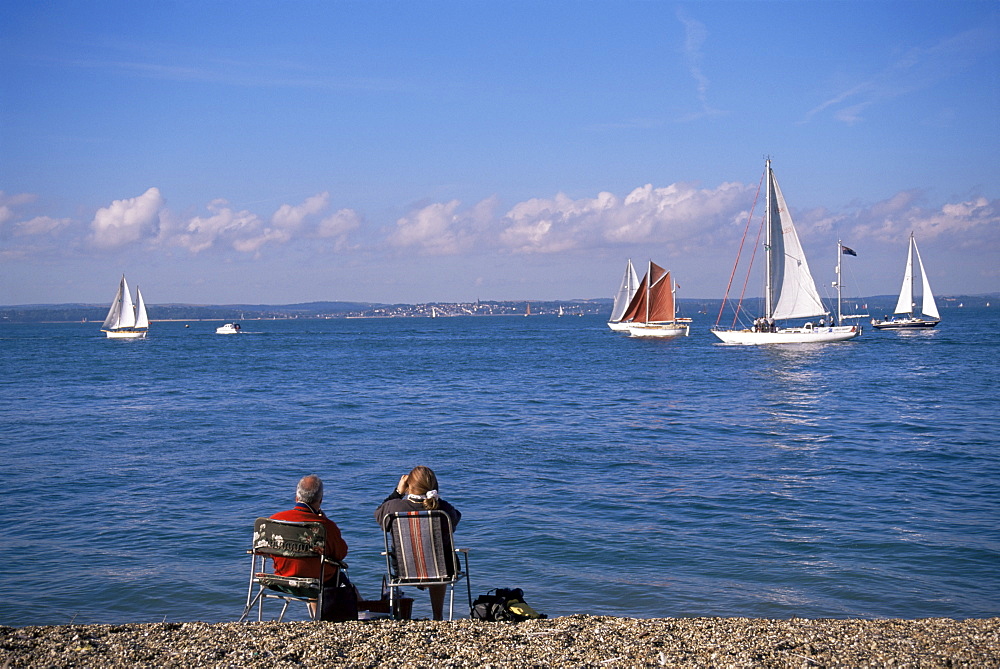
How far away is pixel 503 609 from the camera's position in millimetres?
5898

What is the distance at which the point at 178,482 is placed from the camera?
506 inches

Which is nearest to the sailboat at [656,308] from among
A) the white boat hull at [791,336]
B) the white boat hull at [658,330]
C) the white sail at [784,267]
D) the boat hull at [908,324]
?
the white boat hull at [658,330]

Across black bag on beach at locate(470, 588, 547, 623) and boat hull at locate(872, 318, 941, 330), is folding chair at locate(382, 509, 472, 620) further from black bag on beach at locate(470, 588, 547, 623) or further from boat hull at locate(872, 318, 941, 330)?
boat hull at locate(872, 318, 941, 330)

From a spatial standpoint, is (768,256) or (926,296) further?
(926,296)

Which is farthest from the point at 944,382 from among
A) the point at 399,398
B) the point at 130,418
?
the point at 130,418

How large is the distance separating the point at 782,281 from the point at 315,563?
5098 centimetres

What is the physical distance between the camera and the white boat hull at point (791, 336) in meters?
54.5

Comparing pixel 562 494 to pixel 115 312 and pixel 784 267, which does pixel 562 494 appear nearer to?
pixel 784 267

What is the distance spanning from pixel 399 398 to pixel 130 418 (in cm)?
→ 827

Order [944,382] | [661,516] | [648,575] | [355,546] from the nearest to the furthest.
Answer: [648,575] < [355,546] < [661,516] < [944,382]

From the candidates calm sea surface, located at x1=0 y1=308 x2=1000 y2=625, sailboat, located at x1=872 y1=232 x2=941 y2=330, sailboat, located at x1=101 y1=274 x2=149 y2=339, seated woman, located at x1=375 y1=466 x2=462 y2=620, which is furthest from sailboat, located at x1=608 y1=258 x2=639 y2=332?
seated woman, located at x1=375 y1=466 x2=462 y2=620

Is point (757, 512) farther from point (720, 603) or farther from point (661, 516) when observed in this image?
point (720, 603)

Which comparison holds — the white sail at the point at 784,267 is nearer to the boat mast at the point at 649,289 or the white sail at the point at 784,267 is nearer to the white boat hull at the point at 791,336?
the white boat hull at the point at 791,336

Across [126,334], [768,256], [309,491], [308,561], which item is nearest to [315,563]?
[308,561]
